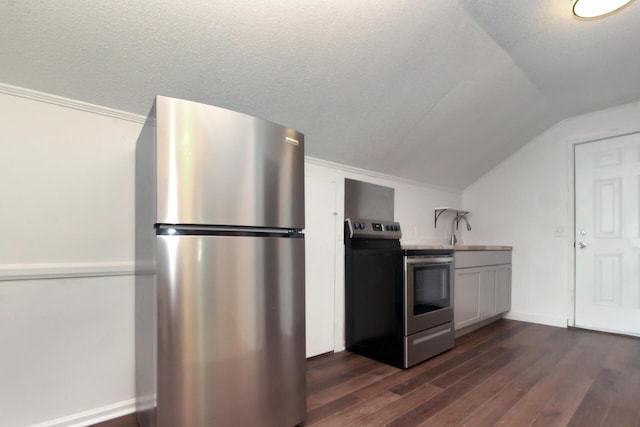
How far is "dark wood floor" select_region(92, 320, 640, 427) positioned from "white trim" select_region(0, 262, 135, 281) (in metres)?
0.77

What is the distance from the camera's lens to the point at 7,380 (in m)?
1.42

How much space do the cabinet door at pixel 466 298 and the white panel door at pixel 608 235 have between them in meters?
1.26

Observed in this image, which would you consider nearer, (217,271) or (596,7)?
(217,271)

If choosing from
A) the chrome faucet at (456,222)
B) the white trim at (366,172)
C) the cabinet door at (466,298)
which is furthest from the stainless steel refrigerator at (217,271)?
the chrome faucet at (456,222)

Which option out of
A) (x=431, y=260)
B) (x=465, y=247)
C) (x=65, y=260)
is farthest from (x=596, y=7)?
(x=65, y=260)

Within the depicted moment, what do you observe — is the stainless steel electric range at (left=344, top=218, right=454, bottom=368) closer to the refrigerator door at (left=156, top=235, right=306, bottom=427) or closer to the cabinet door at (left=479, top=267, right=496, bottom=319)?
the cabinet door at (left=479, top=267, right=496, bottom=319)

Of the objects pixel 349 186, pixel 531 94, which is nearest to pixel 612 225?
pixel 531 94

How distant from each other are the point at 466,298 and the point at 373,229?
1.13m

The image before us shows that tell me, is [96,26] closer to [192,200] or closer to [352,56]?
[192,200]

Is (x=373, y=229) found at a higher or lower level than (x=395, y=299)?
higher

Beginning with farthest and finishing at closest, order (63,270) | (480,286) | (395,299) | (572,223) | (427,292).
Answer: (572,223)
(480,286)
(427,292)
(395,299)
(63,270)

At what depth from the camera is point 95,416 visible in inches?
63.2

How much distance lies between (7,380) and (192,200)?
1225 mm

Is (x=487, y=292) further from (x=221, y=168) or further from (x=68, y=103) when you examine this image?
(x=68, y=103)
